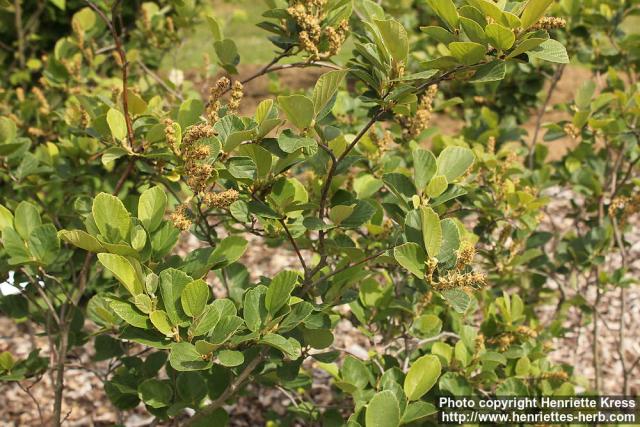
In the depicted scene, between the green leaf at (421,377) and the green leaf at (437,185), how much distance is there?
1.26 feet

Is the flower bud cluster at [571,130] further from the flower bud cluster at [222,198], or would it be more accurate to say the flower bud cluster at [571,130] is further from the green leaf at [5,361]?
the green leaf at [5,361]

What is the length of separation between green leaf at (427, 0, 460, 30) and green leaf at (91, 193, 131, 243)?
0.75 m

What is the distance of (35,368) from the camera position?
1.99 m

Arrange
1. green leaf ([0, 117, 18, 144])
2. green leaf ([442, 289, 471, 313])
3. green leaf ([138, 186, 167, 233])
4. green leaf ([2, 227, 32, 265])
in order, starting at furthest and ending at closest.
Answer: green leaf ([0, 117, 18, 144]) → green leaf ([2, 227, 32, 265]) → green leaf ([138, 186, 167, 233]) → green leaf ([442, 289, 471, 313])

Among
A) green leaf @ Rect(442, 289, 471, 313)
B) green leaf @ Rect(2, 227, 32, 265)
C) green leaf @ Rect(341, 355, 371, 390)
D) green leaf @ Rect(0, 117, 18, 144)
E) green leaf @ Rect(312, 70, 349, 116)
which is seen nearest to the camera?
green leaf @ Rect(442, 289, 471, 313)

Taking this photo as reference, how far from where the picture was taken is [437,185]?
5.02 ft

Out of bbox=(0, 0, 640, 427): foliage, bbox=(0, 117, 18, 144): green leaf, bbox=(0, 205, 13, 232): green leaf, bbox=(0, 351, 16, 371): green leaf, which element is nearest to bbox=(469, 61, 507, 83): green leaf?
bbox=(0, 0, 640, 427): foliage

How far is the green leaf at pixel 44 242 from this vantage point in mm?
1623

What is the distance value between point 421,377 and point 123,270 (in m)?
0.75

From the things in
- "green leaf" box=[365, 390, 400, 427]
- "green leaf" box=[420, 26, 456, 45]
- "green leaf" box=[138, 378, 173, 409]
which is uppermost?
"green leaf" box=[420, 26, 456, 45]

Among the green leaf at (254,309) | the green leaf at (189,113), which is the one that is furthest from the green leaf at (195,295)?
the green leaf at (189,113)

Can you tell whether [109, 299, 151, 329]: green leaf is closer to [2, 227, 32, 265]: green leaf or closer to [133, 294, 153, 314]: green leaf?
[133, 294, 153, 314]: green leaf

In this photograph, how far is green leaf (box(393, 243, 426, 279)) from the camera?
130cm

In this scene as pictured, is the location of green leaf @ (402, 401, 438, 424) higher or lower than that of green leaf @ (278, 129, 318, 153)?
lower
